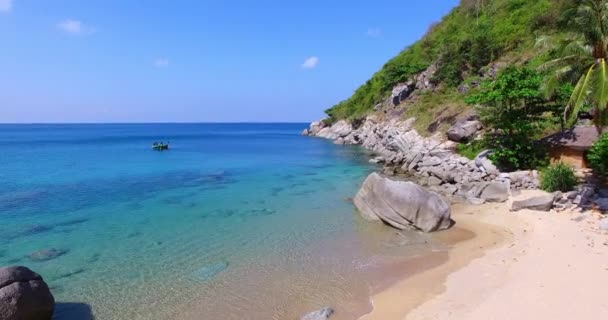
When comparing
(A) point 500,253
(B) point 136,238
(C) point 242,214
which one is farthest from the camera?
(C) point 242,214

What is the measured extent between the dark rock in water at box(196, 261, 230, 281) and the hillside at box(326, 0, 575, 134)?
31.9 meters

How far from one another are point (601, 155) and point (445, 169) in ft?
32.7

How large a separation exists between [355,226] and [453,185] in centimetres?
1048

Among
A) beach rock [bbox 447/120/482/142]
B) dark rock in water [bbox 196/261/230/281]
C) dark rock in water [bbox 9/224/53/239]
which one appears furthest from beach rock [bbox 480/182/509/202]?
dark rock in water [bbox 9/224/53/239]

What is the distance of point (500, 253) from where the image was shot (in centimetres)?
1398

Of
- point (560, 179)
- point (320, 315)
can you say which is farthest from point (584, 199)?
point (320, 315)

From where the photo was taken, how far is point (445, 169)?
2859cm

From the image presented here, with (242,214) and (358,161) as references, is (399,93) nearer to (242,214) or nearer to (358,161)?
(358,161)

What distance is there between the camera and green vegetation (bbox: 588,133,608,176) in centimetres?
1997

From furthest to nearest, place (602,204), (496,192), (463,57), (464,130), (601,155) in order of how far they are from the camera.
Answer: (463,57)
(464,130)
(496,192)
(601,155)
(602,204)

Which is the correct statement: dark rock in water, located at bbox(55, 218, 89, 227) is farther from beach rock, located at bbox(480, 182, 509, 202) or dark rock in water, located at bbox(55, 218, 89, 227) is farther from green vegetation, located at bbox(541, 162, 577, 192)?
green vegetation, located at bbox(541, 162, 577, 192)

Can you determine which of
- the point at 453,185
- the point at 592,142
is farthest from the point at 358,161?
the point at 592,142

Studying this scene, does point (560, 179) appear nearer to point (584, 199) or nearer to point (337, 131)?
point (584, 199)

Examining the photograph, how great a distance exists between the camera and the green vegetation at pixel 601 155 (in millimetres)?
19967
